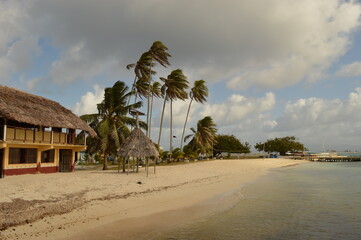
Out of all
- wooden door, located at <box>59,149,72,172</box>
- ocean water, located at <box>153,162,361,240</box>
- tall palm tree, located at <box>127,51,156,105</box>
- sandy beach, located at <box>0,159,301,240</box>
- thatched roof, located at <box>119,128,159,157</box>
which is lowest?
ocean water, located at <box>153,162,361,240</box>

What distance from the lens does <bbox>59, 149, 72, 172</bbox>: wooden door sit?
2353 centimetres

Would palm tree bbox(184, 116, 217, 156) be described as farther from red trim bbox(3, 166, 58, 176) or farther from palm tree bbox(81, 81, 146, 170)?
red trim bbox(3, 166, 58, 176)

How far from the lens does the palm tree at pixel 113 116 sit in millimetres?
25594

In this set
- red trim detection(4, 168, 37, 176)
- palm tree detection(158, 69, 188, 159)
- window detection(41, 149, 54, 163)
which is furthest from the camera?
palm tree detection(158, 69, 188, 159)

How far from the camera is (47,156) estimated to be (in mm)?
22031

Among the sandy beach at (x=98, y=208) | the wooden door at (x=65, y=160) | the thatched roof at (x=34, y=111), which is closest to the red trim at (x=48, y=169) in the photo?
the wooden door at (x=65, y=160)

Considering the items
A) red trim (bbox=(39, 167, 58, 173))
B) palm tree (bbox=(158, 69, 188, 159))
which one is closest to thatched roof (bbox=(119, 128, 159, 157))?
red trim (bbox=(39, 167, 58, 173))

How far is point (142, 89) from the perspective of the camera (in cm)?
3422

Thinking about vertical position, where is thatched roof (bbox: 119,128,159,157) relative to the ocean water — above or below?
above

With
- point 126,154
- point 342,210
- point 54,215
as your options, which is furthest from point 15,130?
point 342,210

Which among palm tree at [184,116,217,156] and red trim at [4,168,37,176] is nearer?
red trim at [4,168,37,176]

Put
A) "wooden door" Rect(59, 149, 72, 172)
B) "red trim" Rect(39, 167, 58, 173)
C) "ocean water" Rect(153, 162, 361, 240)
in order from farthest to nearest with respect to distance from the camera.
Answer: "wooden door" Rect(59, 149, 72, 172) → "red trim" Rect(39, 167, 58, 173) → "ocean water" Rect(153, 162, 361, 240)

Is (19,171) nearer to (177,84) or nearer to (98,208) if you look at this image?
(98,208)

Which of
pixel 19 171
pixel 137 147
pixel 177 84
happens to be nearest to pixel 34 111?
pixel 19 171
